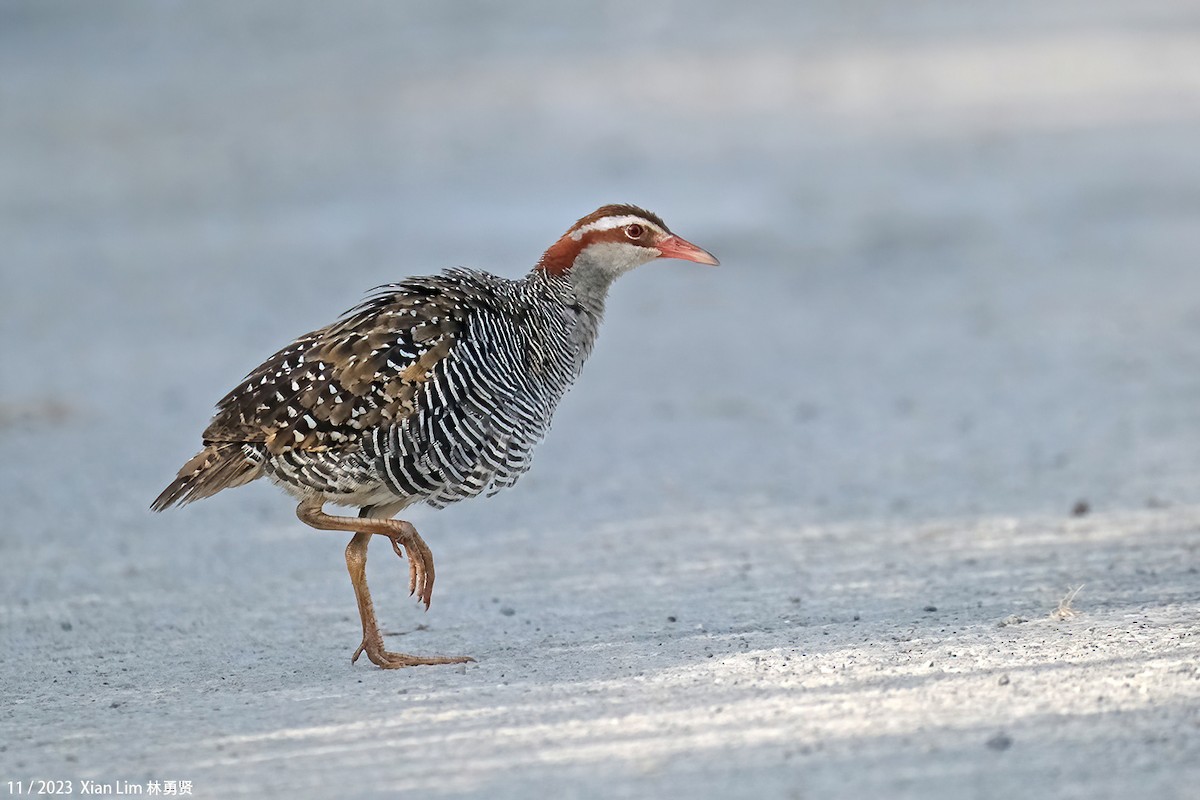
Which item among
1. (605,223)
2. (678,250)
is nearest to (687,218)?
A: (678,250)

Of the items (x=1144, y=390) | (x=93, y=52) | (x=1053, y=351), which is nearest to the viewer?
(x=1144, y=390)

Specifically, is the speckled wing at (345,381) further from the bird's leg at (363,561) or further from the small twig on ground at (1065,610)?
the small twig on ground at (1065,610)

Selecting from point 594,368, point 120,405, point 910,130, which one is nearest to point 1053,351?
point 594,368

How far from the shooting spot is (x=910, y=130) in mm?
22547

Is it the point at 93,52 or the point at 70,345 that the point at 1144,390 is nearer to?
the point at 70,345

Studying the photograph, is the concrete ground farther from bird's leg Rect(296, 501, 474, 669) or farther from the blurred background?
bird's leg Rect(296, 501, 474, 669)

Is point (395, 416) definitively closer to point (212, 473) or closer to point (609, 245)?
point (212, 473)

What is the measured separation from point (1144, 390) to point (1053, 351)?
50.9 inches

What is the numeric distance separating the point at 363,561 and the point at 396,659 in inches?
19.9

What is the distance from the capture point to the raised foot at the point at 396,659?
6.25 meters

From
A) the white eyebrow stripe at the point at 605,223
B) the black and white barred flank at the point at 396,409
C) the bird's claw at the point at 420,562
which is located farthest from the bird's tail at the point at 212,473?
the white eyebrow stripe at the point at 605,223

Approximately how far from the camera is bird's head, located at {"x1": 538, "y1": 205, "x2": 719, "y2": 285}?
23.1ft

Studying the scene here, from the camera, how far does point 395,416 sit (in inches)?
248

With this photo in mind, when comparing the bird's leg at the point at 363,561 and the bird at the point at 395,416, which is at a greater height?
the bird at the point at 395,416
